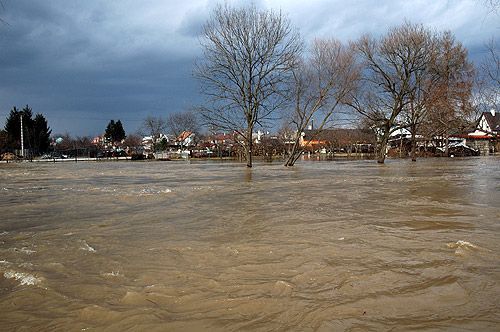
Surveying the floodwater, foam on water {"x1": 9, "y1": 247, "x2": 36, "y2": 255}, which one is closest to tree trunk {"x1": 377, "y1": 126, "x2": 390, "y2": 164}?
the floodwater

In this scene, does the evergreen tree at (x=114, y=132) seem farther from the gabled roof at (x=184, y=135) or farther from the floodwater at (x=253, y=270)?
the floodwater at (x=253, y=270)

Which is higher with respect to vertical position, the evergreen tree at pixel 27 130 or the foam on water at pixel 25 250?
the evergreen tree at pixel 27 130

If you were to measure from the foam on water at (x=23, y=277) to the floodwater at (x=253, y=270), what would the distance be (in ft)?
0.06

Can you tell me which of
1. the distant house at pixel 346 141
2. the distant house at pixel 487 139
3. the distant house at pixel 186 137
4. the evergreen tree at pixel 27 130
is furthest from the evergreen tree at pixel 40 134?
the distant house at pixel 487 139

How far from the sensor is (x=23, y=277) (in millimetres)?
Result: 3746

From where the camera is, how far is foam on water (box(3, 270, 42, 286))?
11.8 feet

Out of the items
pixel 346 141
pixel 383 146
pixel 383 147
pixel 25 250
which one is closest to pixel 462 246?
pixel 25 250

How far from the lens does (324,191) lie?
1134cm

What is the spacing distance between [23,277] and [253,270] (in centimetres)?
217

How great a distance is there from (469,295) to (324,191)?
8.21 metres

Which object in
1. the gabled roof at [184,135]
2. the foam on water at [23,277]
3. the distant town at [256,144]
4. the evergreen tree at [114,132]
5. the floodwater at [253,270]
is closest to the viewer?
the floodwater at [253,270]

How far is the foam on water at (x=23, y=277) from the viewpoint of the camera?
11.8 feet

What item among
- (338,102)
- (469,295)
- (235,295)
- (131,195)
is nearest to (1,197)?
(131,195)

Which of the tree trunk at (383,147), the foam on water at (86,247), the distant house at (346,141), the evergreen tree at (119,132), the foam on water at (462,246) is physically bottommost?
the foam on water at (86,247)
